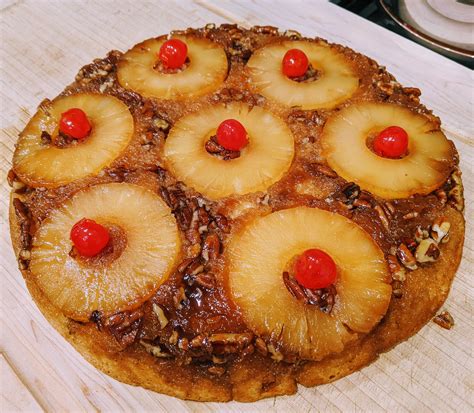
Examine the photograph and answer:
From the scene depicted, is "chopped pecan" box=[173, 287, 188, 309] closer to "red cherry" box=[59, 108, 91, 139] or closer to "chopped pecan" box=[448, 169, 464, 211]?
"red cherry" box=[59, 108, 91, 139]

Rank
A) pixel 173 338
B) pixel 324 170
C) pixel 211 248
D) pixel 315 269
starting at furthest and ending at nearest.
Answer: pixel 324 170 → pixel 211 248 → pixel 173 338 → pixel 315 269

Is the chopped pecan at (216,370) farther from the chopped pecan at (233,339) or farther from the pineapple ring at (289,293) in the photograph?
the pineapple ring at (289,293)

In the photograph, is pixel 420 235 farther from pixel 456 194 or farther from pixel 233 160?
pixel 233 160

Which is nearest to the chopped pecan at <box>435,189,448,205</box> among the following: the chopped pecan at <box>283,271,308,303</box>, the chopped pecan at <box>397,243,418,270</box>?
the chopped pecan at <box>397,243,418,270</box>

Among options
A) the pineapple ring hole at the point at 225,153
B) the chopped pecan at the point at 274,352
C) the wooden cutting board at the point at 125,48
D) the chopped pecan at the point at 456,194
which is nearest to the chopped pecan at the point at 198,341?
the chopped pecan at the point at 274,352

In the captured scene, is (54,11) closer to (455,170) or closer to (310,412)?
(455,170)

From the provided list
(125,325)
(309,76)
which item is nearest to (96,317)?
(125,325)
